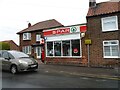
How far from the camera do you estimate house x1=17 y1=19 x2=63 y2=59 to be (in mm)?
36094

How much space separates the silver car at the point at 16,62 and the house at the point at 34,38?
2032 centimetres

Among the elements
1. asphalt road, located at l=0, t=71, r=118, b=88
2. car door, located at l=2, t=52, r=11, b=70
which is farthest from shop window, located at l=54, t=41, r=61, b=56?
asphalt road, located at l=0, t=71, r=118, b=88

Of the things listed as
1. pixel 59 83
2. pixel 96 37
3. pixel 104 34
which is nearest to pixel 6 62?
pixel 59 83

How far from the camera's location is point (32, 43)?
37844 millimetres

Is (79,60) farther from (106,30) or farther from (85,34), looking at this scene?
(106,30)

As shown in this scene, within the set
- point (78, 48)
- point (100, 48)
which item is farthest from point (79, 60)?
point (100, 48)

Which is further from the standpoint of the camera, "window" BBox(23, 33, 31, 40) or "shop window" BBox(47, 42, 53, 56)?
"window" BBox(23, 33, 31, 40)

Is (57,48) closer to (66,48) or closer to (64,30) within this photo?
(66,48)

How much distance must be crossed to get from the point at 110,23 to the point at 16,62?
10.2 meters

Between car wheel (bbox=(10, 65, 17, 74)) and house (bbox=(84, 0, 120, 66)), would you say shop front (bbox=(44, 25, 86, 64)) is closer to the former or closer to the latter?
→ house (bbox=(84, 0, 120, 66))

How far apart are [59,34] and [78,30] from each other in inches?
107

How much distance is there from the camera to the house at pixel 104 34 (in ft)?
62.3

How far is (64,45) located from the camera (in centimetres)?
2288

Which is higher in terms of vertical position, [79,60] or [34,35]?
[34,35]
